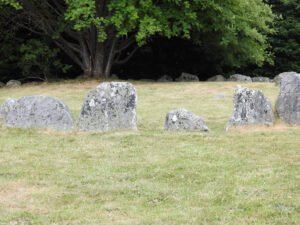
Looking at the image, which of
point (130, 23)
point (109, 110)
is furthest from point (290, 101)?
point (130, 23)

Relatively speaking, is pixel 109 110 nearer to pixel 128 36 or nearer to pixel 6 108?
pixel 6 108

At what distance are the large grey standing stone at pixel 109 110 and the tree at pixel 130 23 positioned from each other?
11664mm

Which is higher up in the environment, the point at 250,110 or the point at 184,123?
the point at 250,110

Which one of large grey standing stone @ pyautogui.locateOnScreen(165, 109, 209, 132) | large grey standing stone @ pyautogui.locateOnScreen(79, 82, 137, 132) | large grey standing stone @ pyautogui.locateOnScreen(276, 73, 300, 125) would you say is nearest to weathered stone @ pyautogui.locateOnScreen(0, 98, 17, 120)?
large grey standing stone @ pyautogui.locateOnScreen(79, 82, 137, 132)

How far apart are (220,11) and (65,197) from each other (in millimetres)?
20445

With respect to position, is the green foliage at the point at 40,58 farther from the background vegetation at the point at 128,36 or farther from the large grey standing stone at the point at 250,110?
the large grey standing stone at the point at 250,110

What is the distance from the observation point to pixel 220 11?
26.7 metres

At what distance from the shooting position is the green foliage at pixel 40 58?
28188mm

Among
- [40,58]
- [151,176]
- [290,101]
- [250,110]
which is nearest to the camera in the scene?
[151,176]

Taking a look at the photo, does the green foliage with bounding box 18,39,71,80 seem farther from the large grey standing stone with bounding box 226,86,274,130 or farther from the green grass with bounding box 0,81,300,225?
the large grey standing stone with bounding box 226,86,274,130

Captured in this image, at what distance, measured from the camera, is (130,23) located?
2473cm

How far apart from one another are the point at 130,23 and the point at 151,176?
661 inches

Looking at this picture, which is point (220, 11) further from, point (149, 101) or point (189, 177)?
point (189, 177)

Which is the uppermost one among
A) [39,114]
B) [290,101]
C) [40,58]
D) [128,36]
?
[128,36]
